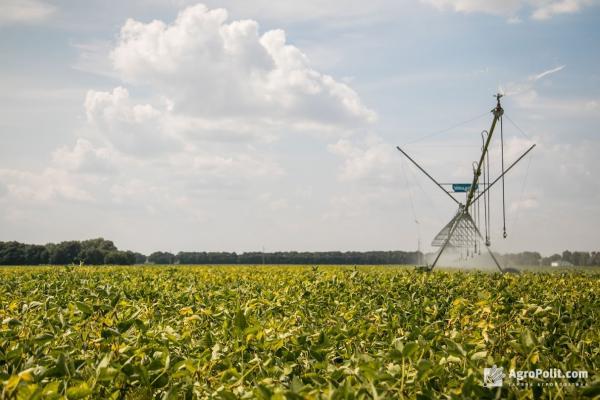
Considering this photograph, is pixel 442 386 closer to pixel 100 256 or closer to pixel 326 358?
pixel 326 358

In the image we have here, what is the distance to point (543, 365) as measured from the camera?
2777 millimetres

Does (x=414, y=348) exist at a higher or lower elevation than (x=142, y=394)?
higher

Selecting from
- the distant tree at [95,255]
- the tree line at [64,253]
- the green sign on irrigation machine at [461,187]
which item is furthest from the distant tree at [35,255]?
the green sign on irrigation machine at [461,187]

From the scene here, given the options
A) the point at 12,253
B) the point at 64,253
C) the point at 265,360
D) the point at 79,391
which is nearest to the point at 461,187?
the point at 265,360

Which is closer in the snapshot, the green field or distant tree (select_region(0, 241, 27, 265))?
the green field

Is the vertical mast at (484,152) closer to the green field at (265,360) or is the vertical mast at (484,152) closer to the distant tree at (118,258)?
the green field at (265,360)

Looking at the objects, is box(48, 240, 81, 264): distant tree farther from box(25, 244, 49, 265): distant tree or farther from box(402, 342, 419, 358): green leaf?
box(402, 342, 419, 358): green leaf

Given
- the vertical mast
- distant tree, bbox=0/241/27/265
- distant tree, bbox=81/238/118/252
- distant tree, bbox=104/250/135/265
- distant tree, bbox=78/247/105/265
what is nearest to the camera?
the vertical mast

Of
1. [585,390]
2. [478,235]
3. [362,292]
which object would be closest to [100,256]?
[478,235]

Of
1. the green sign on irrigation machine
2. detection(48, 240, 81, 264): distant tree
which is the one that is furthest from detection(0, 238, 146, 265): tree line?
the green sign on irrigation machine

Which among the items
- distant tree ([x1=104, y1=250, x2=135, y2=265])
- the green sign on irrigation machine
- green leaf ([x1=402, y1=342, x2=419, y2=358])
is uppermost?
the green sign on irrigation machine

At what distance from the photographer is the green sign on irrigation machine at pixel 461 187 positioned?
110 feet

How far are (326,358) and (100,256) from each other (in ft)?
332

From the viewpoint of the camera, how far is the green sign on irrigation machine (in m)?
33.7
